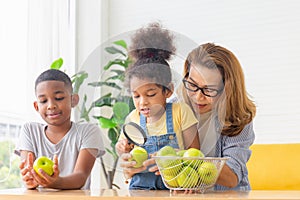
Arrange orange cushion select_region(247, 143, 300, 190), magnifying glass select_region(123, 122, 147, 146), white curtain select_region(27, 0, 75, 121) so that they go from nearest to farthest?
magnifying glass select_region(123, 122, 147, 146) < orange cushion select_region(247, 143, 300, 190) < white curtain select_region(27, 0, 75, 121)

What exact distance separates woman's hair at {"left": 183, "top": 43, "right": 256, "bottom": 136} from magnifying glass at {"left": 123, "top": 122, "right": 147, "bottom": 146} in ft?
0.41

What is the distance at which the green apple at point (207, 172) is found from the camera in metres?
0.98

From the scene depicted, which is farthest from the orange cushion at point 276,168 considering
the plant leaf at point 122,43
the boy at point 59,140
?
the plant leaf at point 122,43

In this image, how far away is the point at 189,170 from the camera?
0.98 m

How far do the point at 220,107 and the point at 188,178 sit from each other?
0.74 ft

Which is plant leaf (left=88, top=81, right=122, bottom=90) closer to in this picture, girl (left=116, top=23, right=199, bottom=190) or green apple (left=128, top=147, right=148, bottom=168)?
girl (left=116, top=23, right=199, bottom=190)

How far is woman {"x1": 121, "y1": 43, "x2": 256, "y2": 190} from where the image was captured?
3.58ft

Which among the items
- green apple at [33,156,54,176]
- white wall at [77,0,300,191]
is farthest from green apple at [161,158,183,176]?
white wall at [77,0,300,191]

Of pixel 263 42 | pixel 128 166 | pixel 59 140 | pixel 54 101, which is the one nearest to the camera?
pixel 128 166

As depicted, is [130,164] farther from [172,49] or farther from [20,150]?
[20,150]

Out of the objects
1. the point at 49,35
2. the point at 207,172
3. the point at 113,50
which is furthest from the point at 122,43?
the point at 49,35

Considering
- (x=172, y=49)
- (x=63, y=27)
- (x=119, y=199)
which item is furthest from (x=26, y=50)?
(x=119, y=199)

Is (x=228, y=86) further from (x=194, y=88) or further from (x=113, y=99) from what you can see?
(x=113, y=99)

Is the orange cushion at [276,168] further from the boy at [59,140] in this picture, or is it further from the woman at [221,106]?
the boy at [59,140]
